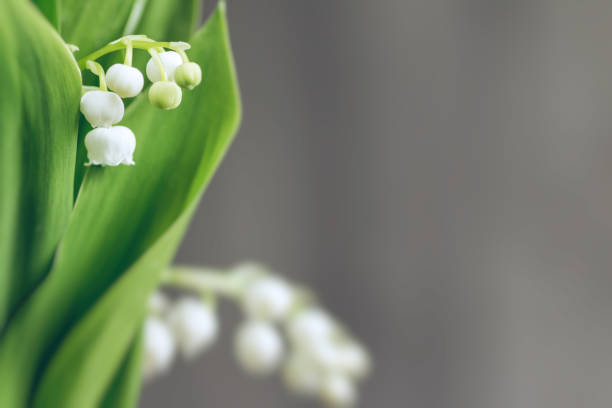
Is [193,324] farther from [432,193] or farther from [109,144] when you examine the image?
[432,193]

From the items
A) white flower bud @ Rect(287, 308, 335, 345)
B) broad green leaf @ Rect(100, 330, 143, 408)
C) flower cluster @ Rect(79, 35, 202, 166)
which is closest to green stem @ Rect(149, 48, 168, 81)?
flower cluster @ Rect(79, 35, 202, 166)

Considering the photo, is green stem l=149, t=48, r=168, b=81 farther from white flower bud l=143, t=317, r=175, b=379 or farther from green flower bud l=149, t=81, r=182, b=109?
white flower bud l=143, t=317, r=175, b=379

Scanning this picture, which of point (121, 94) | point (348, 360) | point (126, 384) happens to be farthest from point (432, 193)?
point (121, 94)

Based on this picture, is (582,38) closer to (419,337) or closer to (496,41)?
(496,41)

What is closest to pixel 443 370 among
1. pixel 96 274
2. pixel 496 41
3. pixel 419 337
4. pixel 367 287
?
pixel 419 337

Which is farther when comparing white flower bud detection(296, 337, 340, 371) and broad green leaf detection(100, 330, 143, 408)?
white flower bud detection(296, 337, 340, 371)

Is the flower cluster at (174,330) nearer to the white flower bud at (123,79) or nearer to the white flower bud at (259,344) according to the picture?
the white flower bud at (259,344)

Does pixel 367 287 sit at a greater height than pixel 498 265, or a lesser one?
lesser
